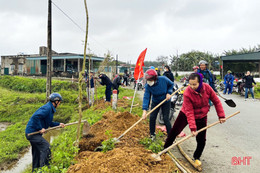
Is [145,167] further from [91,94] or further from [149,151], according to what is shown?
[91,94]

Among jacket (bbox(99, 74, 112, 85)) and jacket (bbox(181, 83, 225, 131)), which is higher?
jacket (bbox(99, 74, 112, 85))

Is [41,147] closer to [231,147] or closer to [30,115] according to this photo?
[231,147]

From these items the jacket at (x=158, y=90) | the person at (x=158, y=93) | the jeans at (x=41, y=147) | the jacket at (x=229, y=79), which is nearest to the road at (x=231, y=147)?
the person at (x=158, y=93)

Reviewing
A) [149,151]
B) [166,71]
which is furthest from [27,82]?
[149,151]

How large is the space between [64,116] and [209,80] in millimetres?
7697

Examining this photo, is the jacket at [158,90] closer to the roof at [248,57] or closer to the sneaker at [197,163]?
the sneaker at [197,163]

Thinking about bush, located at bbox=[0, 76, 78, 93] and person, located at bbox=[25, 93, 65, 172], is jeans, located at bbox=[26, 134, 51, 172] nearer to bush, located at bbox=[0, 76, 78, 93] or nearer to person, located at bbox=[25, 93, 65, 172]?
person, located at bbox=[25, 93, 65, 172]

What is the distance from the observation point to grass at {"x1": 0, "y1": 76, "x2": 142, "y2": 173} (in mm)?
4137

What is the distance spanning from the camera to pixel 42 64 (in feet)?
102

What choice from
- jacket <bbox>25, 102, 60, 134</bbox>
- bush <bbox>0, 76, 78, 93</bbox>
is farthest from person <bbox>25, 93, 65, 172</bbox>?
bush <bbox>0, 76, 78, 93</bbox>

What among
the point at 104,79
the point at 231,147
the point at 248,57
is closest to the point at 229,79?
the point at 248,57

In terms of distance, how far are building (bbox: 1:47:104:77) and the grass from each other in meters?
5.74

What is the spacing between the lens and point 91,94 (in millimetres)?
11539

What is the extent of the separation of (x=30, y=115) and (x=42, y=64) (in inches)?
848
